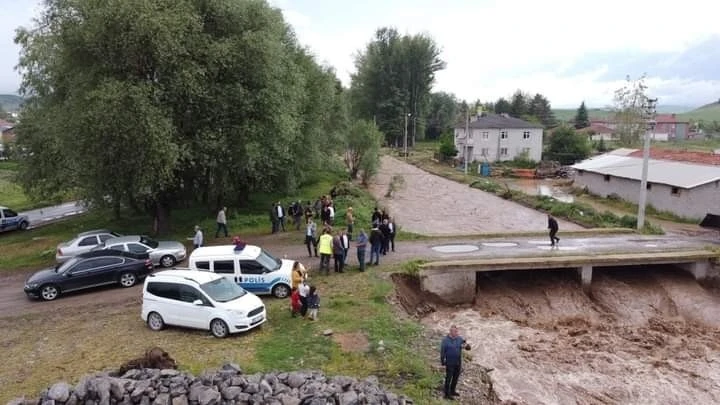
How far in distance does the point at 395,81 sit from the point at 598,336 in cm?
7549

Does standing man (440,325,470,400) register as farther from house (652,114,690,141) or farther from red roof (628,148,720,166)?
house (652,114,690,141)

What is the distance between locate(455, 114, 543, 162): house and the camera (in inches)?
2557

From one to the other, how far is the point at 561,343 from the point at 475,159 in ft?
174

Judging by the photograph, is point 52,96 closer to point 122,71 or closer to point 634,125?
point 122,71

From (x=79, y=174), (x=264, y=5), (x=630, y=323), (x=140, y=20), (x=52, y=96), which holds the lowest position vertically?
(x=630, y=323)

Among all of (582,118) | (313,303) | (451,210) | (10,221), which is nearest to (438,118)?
(582,118)

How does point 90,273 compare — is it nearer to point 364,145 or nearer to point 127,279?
point 127,279

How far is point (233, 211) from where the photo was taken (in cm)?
3159

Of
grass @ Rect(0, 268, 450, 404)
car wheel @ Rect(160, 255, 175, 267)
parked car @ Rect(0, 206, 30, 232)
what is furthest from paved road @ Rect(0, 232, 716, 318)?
parked car @ Rect(0, 206, 30, 232)

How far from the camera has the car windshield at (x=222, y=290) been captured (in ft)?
47.5

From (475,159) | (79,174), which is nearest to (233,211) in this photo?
(79,174)

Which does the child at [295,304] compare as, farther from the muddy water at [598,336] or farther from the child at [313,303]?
the muddy water at [598,336]

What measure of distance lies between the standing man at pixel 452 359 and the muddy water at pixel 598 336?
202 cm

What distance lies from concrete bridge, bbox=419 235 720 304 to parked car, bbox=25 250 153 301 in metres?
11.0
